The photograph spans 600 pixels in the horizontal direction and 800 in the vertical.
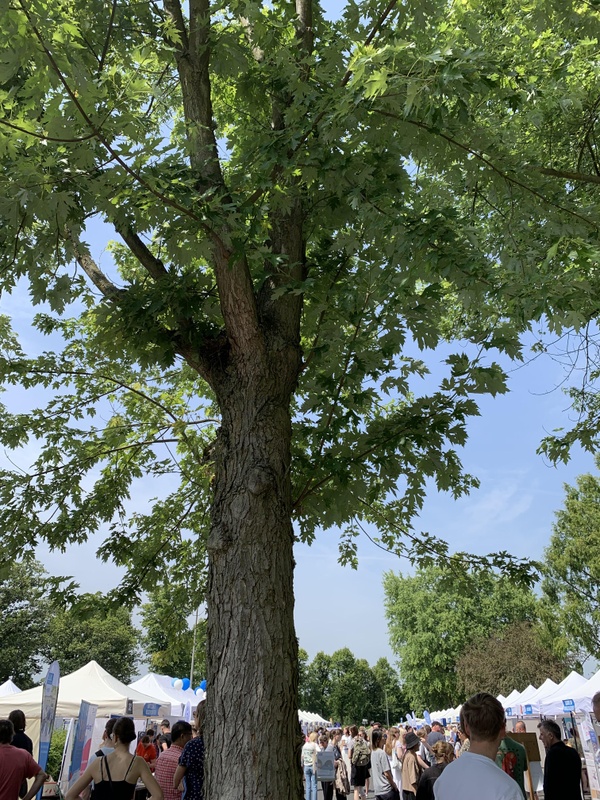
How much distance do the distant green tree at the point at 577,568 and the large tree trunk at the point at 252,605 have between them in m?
31.2

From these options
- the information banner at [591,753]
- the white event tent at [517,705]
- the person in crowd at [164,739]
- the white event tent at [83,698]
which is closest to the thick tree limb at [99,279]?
the person in crowd at [164,739]

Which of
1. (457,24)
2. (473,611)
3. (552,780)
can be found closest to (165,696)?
(552,780)

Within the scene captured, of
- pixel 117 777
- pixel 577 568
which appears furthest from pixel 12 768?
pixel 577 568

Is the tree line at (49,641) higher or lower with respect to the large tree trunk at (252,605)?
higher

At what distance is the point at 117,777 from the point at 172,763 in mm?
1656

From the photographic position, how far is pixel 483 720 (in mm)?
2971

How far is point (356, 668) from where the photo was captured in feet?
312

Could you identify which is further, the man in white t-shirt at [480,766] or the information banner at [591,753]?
the information banner at [591,753]

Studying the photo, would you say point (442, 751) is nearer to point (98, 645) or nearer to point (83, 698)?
point (83, 698)

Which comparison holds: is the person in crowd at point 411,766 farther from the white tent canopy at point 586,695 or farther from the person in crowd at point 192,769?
the white tent canopy at point 586,695

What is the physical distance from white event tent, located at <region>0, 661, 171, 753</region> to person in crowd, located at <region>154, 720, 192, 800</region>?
7.59m

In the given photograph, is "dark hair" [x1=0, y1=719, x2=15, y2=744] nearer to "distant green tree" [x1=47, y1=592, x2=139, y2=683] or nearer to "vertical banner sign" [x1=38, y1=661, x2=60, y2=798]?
"vertical banner sign" [x1=38, y1=661, x2=60, y2=798]

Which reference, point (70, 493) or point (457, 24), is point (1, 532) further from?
point (457, 24)

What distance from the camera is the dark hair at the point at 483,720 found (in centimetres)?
296
